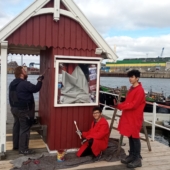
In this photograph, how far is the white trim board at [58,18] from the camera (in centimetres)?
432

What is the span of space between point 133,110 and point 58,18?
7.31 ft

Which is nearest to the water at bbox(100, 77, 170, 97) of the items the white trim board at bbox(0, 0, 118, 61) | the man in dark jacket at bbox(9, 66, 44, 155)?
the white trim board at bbox(0, 0, 118, 61)

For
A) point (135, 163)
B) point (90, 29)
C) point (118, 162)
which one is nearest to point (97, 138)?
point (118, 162)

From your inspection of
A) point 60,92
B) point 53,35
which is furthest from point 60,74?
point 53,35

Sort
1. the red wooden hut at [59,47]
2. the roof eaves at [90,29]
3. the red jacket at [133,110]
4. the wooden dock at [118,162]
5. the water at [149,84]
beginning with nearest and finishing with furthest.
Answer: the red jacket at [133,110]
the wooden dock at [118,162]
the red wooden hut at [59,47]
the roof eaves at [90,29]
the water at [149,84]

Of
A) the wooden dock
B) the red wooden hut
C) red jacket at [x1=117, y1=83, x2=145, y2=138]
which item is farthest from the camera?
the red wooden hut

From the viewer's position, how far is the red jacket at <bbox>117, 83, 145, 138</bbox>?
4129mm

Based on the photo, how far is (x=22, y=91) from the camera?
454 cm

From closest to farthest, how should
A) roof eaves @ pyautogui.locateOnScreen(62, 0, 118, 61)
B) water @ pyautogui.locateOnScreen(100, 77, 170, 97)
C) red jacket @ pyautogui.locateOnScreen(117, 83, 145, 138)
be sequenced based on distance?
red jacket @ pyautogui.locateOnScreen(117, 83, 145, 138) < roof eaves @ pyautogui.locateOnScreen(62, 0, 118, 61) < water @ pyautogui.locateOnScreen(100, 77, 170, 97)

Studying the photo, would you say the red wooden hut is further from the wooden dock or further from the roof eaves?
the wooden dock

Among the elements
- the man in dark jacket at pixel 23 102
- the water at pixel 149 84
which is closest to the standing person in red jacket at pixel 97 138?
the man in dark jacket at pixel 23 102

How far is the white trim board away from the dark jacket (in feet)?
2.89

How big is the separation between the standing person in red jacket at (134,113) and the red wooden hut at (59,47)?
95cm

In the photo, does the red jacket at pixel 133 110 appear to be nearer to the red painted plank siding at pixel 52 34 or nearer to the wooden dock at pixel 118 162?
the wooden dock at pixel 118 162
